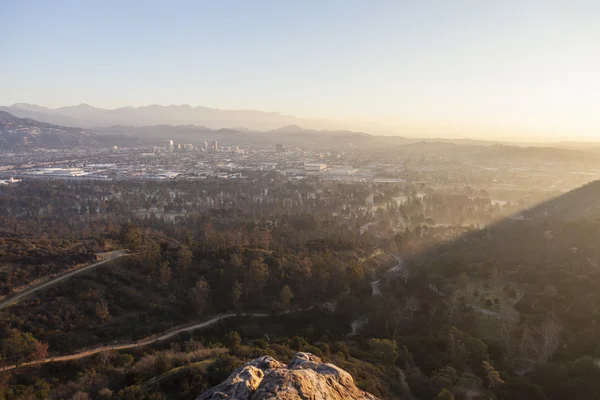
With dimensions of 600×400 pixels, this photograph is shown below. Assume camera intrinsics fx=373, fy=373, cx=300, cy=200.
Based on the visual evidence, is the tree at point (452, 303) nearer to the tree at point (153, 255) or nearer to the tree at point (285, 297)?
the tree at point (285, 297)

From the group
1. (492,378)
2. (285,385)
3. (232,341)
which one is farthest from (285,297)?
(285,385)

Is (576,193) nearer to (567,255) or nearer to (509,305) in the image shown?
(567,255)

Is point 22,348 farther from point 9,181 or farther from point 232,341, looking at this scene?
point 9,181

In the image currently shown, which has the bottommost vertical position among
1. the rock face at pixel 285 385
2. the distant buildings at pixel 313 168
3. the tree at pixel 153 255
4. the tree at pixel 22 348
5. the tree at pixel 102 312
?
the tree at pixel 102 312

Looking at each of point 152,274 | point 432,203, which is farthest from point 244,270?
point 432,203

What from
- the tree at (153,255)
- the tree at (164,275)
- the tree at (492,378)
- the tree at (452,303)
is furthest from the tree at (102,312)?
the tree at (452,303)

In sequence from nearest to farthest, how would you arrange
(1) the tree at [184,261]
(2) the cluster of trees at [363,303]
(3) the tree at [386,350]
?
(2) the cluster of trees at [363,303]
(3) the tree at [386,350]
(1) the tree at [184,261]
